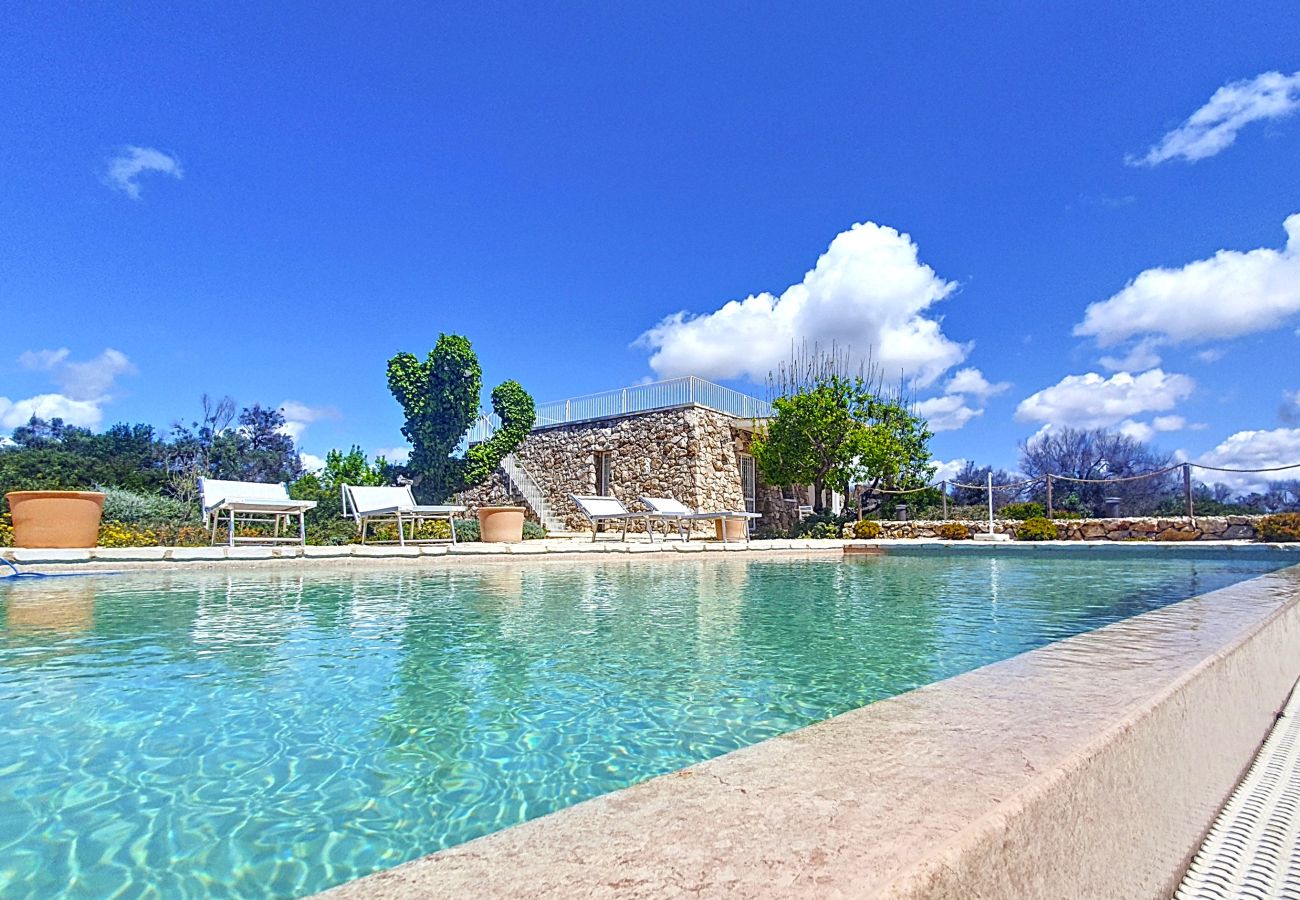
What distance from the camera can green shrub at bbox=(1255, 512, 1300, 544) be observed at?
10945 millimetres

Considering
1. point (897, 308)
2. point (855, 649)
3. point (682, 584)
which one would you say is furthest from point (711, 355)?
point (855, 649)

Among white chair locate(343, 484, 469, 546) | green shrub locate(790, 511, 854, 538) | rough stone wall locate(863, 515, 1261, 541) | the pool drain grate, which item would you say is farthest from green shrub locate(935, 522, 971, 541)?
the pool drain grate

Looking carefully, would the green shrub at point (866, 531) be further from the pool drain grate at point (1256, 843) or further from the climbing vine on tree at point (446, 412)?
the pool drain grate at point (1256, 843)

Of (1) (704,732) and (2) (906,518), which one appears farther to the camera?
(2) (906,518)

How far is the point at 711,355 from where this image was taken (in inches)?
1443

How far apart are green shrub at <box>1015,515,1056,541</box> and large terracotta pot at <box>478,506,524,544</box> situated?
34.0ft

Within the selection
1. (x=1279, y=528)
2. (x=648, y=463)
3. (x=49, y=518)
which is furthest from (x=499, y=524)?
(x=1279, y=528)

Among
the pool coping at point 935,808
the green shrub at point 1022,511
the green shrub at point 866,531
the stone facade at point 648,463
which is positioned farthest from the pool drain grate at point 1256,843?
the green shrub at point 1022,511

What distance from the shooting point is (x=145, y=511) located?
36.6 feet

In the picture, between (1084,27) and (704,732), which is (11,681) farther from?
(1084,27)

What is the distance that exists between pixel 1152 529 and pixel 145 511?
18.9m

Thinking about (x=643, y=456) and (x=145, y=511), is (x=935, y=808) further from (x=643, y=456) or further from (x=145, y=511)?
(x=643, y=456)

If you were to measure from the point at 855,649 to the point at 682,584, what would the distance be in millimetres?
3567

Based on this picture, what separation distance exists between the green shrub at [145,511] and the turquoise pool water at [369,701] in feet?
18.1
